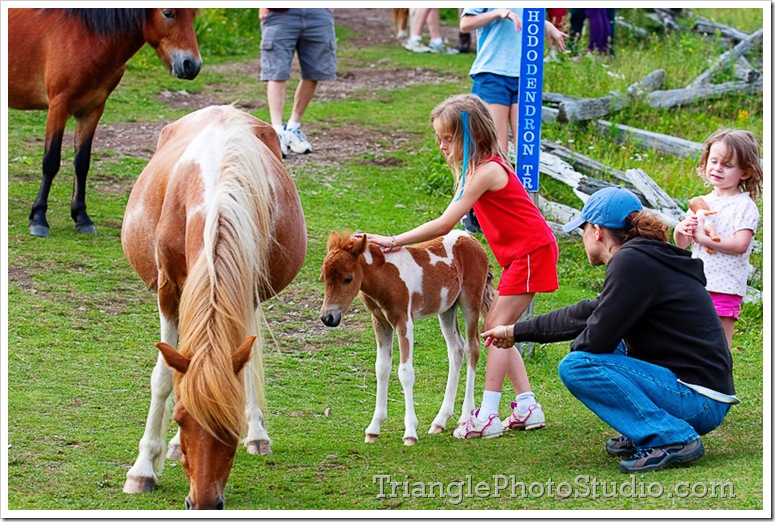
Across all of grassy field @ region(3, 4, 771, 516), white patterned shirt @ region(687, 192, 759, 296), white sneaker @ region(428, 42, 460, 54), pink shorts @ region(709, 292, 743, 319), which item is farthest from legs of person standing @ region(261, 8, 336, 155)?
pink shorts @ region(709, 292, 743, 319)

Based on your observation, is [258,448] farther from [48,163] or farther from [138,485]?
[48,163]

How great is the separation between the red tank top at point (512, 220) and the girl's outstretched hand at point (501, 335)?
1.62 ft

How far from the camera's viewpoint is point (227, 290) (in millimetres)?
3863

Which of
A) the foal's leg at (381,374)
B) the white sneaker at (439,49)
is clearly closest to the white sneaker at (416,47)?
the white sneaker at (439,49)

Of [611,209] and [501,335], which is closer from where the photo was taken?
[611,209]

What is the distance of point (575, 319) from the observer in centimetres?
465

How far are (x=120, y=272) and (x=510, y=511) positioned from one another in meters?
4.56

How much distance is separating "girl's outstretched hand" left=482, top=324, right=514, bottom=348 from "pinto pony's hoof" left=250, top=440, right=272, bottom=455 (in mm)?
1240

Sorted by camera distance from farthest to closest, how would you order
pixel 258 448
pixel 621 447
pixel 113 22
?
pixel 113 22 → pixel 258 448 → pixel 621 447

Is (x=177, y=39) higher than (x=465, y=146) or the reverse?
higher

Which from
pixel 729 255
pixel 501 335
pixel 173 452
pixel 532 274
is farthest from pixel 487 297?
pixel 173 452

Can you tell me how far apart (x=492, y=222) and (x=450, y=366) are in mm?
Result: 875

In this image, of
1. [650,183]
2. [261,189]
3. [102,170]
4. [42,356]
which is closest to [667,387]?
[261,189]

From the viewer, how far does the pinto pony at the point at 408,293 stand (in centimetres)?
489
